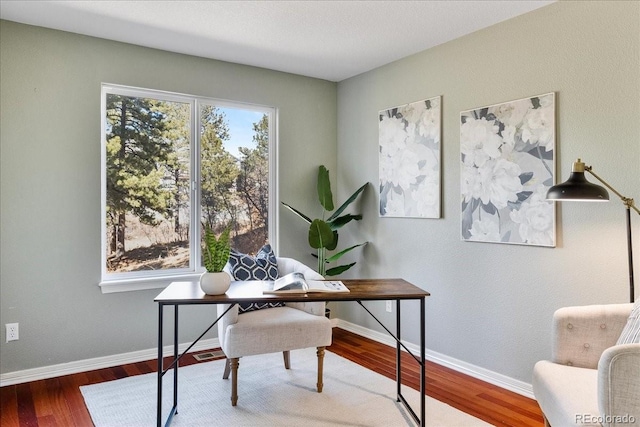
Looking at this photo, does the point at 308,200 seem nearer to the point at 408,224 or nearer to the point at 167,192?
the point at 408,224

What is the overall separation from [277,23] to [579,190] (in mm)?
2131

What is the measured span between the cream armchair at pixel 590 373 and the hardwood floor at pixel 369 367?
Result: 637mm

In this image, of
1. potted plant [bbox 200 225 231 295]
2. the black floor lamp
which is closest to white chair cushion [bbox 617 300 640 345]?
the black floor lamp

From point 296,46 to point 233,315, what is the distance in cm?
210

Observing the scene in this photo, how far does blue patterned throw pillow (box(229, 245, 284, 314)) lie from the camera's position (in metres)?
2.93

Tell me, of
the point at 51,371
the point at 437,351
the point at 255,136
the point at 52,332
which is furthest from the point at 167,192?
the point at 437,351

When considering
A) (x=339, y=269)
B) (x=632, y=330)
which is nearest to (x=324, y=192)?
(x=339, y=269)

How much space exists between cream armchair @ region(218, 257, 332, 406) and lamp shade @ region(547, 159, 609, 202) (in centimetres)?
149

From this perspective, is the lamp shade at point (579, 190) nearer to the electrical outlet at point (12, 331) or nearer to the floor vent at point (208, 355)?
the floor vent at point (208, 355)

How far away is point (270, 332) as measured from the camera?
2641 mm

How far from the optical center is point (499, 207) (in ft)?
9.64

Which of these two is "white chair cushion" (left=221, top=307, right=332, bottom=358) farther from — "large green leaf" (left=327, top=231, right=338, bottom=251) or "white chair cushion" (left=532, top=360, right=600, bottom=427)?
"white chair cushion" (left=532, top=360, right=600, bottom=427)

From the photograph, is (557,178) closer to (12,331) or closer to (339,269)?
(339,269)

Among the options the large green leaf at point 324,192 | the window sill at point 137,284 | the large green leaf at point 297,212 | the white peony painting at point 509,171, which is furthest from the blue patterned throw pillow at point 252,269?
the white peony painting at point 509,171
